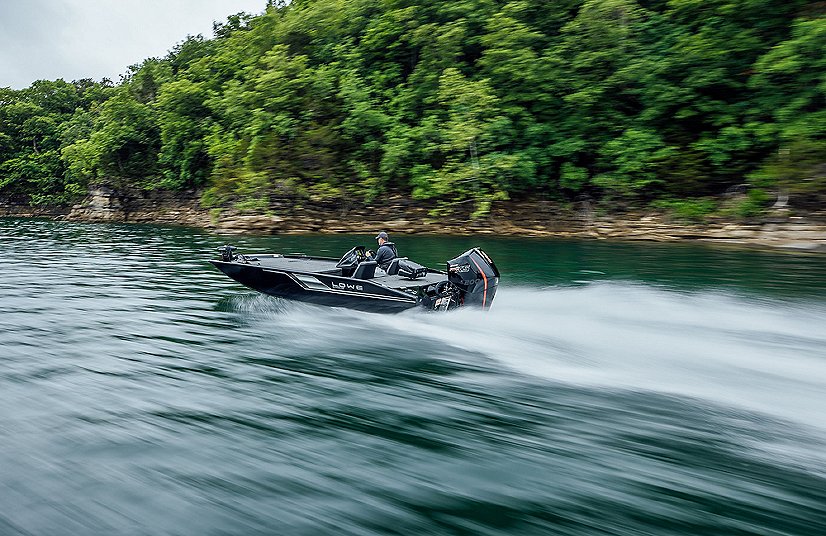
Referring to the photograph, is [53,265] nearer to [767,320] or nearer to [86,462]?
[86,462]

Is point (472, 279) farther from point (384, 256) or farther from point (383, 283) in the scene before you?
point (384, 256)

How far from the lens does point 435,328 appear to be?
9828 mm

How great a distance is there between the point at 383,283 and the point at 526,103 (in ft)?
72.2

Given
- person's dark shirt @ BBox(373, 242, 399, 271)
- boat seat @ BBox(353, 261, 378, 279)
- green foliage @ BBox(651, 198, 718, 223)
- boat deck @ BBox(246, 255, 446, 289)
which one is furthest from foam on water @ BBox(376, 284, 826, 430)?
green foliage @ BBox(651, 198, 718, 223)

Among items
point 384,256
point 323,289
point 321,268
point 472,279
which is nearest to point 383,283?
point 384,256

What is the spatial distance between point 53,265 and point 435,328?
51.7 feet

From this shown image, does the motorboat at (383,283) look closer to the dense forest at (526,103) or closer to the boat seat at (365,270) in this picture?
the boat seat at (365,270)

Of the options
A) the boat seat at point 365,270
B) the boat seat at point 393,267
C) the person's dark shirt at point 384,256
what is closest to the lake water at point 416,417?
the boat seat at point 365,270

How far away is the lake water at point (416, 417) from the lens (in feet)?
13.8

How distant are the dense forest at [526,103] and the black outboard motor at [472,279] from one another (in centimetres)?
1734

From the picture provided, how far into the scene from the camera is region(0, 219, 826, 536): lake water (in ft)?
13.8

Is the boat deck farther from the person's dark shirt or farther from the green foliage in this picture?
the green foliage

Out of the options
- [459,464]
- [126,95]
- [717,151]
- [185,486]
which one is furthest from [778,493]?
[126,95]

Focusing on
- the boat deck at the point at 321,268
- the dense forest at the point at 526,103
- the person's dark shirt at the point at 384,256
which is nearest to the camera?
the boat deck at the point at 321,268
